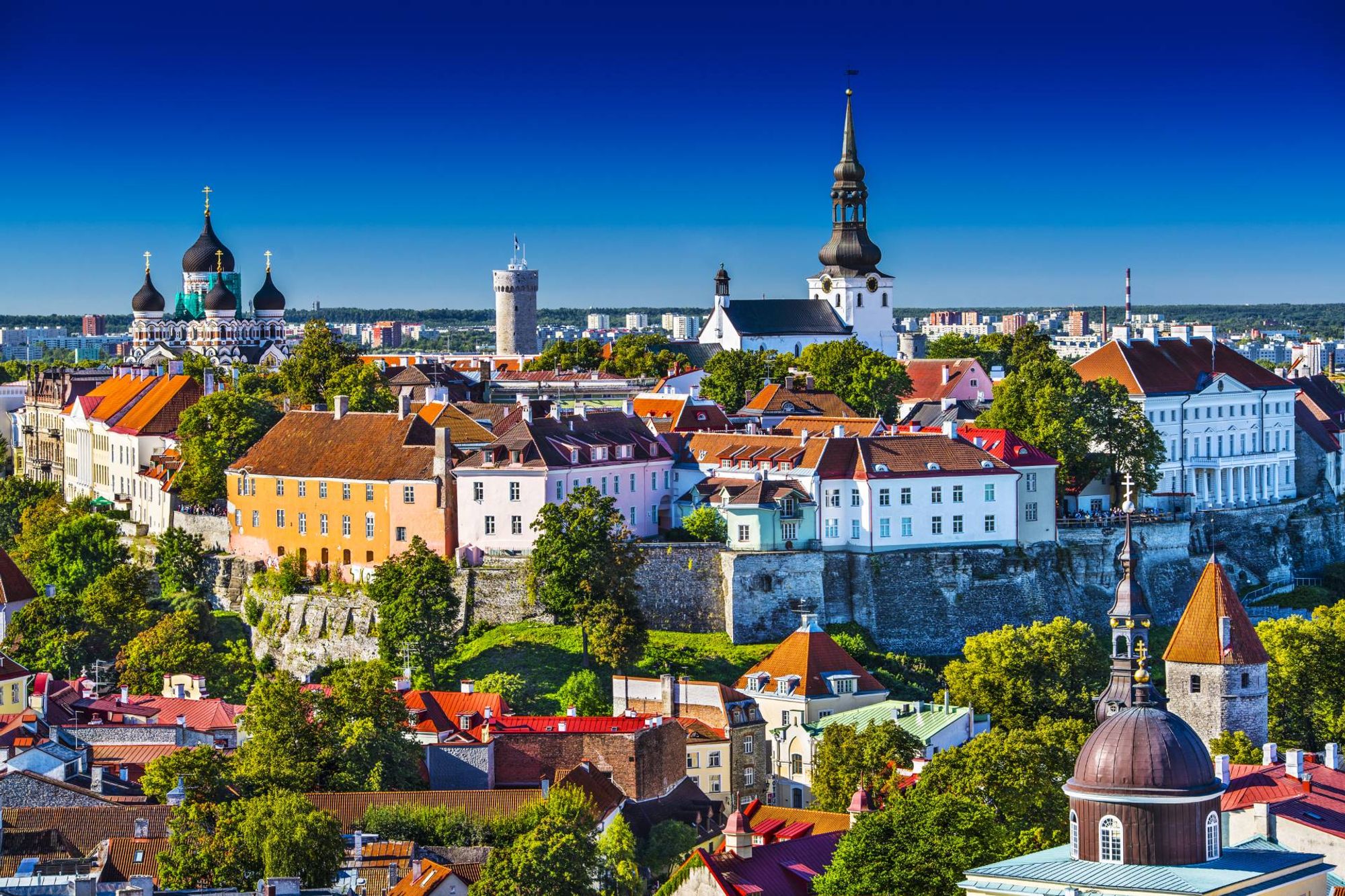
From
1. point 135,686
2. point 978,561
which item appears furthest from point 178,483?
point 978,561

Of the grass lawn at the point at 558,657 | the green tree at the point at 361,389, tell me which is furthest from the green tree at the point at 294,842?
the green tree at the point at 361,389

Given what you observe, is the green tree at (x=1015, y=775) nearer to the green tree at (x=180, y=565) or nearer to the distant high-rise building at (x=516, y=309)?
the green tree at (x=180, y=565)

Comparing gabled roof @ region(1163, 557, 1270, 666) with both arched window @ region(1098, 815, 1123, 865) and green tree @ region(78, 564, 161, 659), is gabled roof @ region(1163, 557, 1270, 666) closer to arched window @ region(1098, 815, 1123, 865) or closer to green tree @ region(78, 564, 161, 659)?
arched window @ region(1098, 815, 1123, 865)

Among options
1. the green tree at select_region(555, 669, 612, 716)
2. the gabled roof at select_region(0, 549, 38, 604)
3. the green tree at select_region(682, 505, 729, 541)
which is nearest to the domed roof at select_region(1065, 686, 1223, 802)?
the green tree at select_region(555, 669, 612, 716)

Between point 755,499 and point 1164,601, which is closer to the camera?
point 755,499

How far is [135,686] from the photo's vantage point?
6669cm

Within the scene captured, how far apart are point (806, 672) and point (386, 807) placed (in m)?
15.6

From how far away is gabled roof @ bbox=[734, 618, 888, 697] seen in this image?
61312mm

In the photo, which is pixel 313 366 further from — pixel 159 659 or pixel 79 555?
pixel 159 659

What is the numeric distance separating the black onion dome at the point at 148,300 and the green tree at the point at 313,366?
48.4 m

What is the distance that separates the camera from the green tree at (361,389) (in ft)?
265

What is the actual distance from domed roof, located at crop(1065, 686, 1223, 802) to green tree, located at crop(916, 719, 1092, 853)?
1377 cm

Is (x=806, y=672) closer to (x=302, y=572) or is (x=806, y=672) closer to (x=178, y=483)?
(x=302, y=572)

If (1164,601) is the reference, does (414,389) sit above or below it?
above
